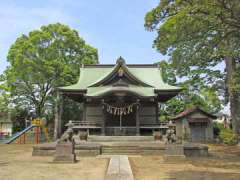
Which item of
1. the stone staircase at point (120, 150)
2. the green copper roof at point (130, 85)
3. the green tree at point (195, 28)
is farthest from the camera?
the green copper roof at point (130, 85)

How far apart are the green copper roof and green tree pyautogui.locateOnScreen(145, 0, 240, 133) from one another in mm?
6482

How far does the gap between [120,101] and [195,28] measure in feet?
34.1

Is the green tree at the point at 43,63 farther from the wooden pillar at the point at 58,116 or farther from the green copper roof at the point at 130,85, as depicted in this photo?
the green copper roof at the point at 130,85

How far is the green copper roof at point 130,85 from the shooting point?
18.8 metres

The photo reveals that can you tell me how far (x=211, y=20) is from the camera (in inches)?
348

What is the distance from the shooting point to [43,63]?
96.5 feet

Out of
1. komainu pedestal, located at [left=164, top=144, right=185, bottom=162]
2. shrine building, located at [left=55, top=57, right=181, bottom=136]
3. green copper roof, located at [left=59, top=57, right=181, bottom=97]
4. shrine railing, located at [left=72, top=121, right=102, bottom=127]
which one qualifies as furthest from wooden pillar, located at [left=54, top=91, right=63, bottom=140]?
komainu pedestal, located at [left=164, top=144, right=185, bottom=162]

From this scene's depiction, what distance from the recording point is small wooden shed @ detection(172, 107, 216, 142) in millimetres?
27734

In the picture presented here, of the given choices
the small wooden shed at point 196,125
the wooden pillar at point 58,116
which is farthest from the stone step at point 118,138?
the wooden pillar at point 58,116

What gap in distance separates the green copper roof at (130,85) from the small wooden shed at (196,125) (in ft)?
24.6

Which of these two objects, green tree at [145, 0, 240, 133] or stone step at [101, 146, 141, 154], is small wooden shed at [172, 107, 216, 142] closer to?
stone step at [101, 146, 141, 154]

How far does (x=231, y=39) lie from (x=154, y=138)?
8949 millimetres

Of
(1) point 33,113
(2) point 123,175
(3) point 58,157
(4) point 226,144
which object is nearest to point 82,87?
(3) point 58,157

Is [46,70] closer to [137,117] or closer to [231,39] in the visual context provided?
[137,117]
